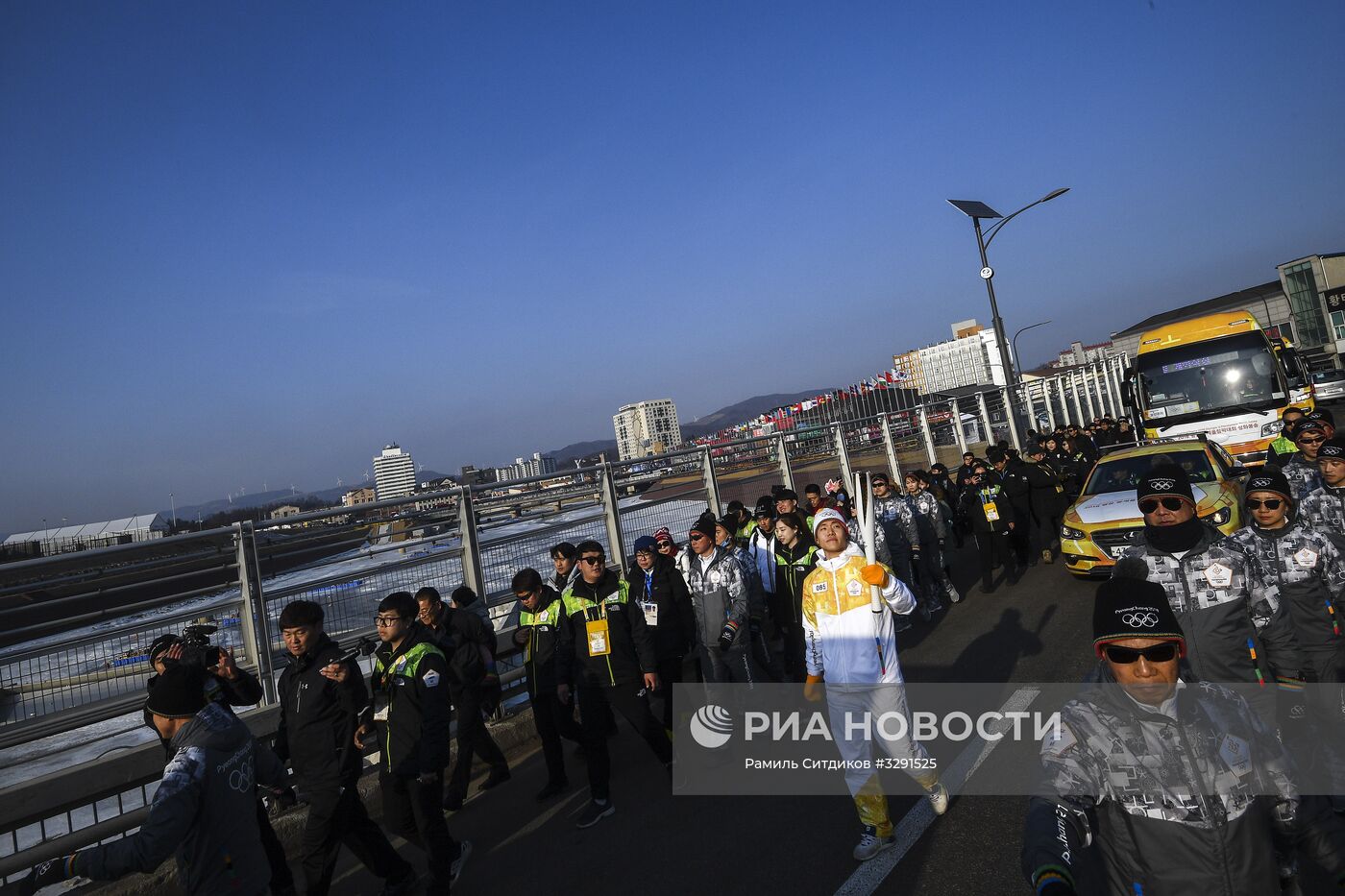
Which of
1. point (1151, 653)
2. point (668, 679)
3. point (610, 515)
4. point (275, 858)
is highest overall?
point (610, 515)

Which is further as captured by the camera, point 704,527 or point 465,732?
point 704,527

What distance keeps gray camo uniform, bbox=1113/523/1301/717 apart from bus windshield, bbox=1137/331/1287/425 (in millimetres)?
12805

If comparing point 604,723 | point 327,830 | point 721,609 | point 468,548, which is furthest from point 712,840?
point 468,548

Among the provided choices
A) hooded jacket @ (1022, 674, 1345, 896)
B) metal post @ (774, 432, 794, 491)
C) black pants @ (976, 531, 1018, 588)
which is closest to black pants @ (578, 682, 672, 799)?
hooded jacket @ (1022, 674, 1345, 896)

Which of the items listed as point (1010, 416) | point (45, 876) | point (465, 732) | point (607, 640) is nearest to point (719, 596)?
point (607, 640)

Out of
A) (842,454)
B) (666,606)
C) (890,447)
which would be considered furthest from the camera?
(890,447)

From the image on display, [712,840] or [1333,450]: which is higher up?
[1333,450]

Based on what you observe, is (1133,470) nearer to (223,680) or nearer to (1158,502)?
(1158,502)

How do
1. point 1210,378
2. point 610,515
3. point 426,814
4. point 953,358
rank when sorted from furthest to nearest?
point 953,358
point 1210,378
point 610,515
point 426,814

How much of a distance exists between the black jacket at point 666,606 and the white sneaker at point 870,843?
216cm

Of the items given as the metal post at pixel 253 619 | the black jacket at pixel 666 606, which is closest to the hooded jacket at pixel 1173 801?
the black jacket at pixel 666 606

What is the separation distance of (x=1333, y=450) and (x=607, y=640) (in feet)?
16.6

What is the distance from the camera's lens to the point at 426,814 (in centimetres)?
441

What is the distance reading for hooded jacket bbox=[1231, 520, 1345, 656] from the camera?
3.89 metres
